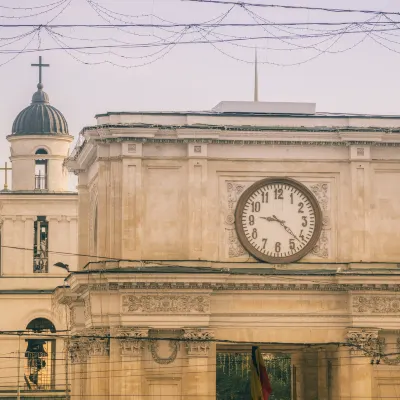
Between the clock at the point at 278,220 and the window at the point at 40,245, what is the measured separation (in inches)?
1422

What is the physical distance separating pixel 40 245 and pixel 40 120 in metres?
6.01

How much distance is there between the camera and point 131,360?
61875 millimetres

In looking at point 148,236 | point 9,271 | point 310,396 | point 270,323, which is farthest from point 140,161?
point 9,271

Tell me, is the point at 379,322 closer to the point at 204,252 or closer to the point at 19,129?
the point at 204,252

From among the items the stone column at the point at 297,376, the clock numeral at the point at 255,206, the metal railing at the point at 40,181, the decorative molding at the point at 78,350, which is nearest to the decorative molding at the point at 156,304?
the decorative molding at the point at 78,350

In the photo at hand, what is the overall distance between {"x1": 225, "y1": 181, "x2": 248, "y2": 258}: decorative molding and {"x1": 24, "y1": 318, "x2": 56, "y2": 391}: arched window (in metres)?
34.2

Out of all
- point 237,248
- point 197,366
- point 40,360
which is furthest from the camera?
point 40,360

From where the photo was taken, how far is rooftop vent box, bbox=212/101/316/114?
6506 centimetres

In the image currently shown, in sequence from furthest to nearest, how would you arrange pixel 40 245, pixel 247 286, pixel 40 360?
pixel 40 245
pixel 40 360
pixel 247 286

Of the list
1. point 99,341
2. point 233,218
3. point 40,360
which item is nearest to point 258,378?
point 233,218

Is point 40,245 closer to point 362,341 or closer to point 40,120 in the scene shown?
point 40,120

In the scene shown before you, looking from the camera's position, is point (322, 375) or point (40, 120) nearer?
point (322, 375)

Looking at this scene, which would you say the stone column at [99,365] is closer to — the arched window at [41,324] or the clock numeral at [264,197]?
the clock numeral at [264,197]

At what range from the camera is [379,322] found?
62.8m
